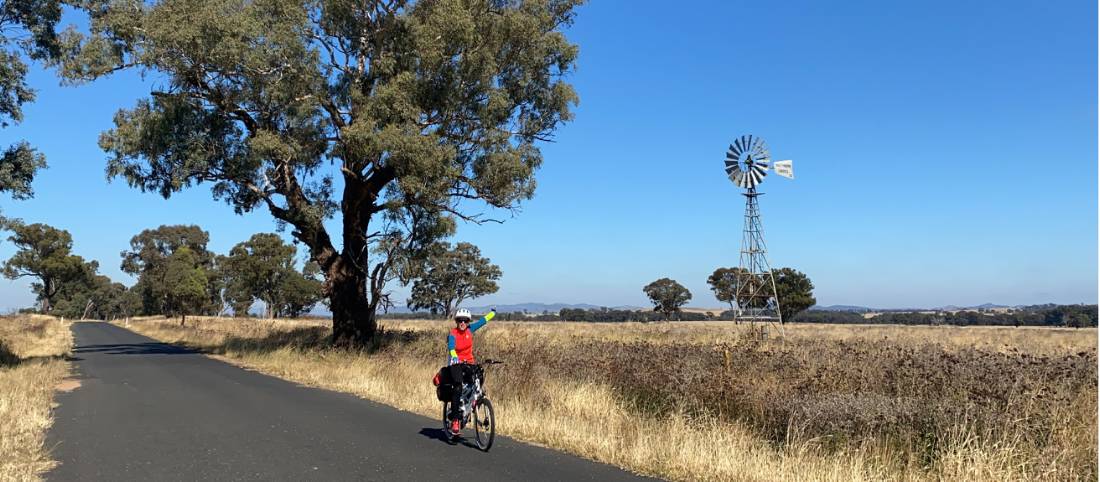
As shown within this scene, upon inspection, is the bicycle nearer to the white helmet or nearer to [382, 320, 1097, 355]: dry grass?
the white helmet

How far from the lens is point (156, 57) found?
754 inches

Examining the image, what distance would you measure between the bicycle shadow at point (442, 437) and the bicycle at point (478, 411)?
0.19 feet

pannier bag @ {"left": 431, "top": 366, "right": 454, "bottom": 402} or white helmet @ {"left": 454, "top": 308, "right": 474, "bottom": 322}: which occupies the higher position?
white helmet @ {"left": 454, "top": 308, "right": 474, "bottom": 322}

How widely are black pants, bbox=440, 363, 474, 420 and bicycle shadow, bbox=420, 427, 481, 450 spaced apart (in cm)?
39

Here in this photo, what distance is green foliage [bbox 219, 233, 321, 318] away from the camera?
74.6 m

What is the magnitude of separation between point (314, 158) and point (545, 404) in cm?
1454

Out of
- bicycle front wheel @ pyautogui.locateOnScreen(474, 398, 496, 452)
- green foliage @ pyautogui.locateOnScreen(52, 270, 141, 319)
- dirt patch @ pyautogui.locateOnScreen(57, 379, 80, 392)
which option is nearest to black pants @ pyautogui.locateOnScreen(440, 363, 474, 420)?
bicycle front wheel @ pyautogui.locateOnScreen(474, 398, 496, 452)

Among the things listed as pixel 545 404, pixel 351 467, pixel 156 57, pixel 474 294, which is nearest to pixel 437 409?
pixel 545 404

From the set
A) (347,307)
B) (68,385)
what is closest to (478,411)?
(68,385)

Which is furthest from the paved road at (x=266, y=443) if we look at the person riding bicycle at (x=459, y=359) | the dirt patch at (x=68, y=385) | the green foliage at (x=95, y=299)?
the green foliage at (x=95, y=299)

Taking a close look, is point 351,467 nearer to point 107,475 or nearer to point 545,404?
point 107,475

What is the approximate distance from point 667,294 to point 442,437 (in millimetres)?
92587

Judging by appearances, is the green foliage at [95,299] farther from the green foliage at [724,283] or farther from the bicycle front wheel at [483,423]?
the bicycle front wheel at [483,423]

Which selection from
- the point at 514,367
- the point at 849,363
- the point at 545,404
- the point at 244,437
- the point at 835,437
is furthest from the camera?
the point at 514,367
